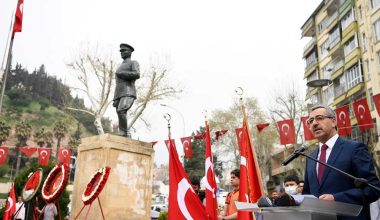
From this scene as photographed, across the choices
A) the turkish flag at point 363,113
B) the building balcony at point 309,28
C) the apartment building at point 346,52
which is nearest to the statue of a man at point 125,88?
the turkish flag at point 363,113

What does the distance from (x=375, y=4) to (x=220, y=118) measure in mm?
19943

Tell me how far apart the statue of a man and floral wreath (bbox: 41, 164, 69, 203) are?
1.89 metres

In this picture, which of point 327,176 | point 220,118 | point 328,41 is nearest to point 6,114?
point 220,118

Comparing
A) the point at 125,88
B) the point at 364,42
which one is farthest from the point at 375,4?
the point at 125,88

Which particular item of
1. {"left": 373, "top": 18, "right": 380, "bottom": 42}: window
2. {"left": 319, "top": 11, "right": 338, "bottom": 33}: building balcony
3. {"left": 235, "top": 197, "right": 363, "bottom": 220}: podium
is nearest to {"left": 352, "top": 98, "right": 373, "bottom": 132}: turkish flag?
{"left": 235, "top": 197, "right": 363, "bottom": 220}: podium

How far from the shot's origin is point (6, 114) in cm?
A: 9881

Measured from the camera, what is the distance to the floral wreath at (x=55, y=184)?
269 inches

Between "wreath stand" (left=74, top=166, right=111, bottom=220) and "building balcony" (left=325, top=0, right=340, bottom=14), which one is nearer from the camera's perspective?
"wreath stand" (left=74, top=166, right=111, bottom=220)

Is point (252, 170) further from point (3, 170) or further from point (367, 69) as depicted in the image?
point (3, 170)

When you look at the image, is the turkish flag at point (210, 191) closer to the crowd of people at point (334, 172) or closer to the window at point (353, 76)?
the crowd of people at point (334, 172)

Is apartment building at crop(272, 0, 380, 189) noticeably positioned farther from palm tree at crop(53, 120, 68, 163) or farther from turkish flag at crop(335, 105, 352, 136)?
palm tree at crop(53, 120, 68, 163)

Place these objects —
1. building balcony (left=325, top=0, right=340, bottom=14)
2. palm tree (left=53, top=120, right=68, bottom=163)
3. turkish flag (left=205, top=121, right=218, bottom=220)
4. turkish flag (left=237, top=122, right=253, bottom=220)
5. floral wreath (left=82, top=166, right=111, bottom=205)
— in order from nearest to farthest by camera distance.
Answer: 1. turkish flag (left=237, top=122, right=253, bottom=220)
2. turkish flag (left=205, top=121, right=218, bottom=220)
3. floral wreath (left=82, top=166, right=111, bottom=205)
4. building balcony (left=325, top=0, right=340, bottom=14)
5. palm tree (left=53, top=120, right=68, bottom=163)

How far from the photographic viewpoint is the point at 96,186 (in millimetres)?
6531

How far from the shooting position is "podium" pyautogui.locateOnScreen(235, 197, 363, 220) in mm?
2082
